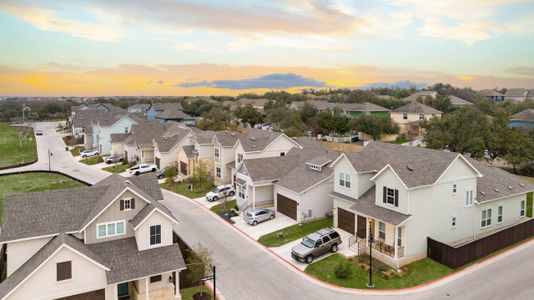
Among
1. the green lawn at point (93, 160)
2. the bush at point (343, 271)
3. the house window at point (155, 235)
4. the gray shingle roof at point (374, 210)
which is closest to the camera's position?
the house window at point (155, 235)

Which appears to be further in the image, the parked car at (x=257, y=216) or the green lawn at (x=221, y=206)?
the green lawn at (x=221, y=206)

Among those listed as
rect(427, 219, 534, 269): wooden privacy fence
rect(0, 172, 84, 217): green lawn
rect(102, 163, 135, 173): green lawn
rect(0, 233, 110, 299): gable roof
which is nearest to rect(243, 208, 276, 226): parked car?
rect(427, 219, 534, 269): wooden privacy fence

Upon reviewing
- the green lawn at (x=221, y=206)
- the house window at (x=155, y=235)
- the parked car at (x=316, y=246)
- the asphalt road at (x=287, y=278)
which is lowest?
the asphalt road at (x=287, y=278)

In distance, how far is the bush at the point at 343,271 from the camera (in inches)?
962

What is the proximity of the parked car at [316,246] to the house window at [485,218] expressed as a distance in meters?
12.4

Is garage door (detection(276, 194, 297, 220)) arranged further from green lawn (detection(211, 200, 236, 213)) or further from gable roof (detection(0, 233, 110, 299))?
gable roof (detection(0, 233, 110, 299))

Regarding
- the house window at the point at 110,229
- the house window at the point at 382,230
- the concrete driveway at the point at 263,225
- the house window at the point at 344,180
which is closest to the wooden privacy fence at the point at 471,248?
the house window at the point at 382,230

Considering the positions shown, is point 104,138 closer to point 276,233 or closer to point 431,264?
point 276,233

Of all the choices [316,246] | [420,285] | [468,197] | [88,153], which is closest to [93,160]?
[88,153]

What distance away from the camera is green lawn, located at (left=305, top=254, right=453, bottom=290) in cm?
2384

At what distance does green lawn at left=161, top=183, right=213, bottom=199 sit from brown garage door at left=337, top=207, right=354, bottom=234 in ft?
62.1

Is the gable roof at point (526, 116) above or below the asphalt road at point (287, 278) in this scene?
above

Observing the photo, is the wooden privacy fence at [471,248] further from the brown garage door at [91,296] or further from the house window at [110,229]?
the brown garage door at [91,296]

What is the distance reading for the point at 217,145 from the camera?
50.4m
